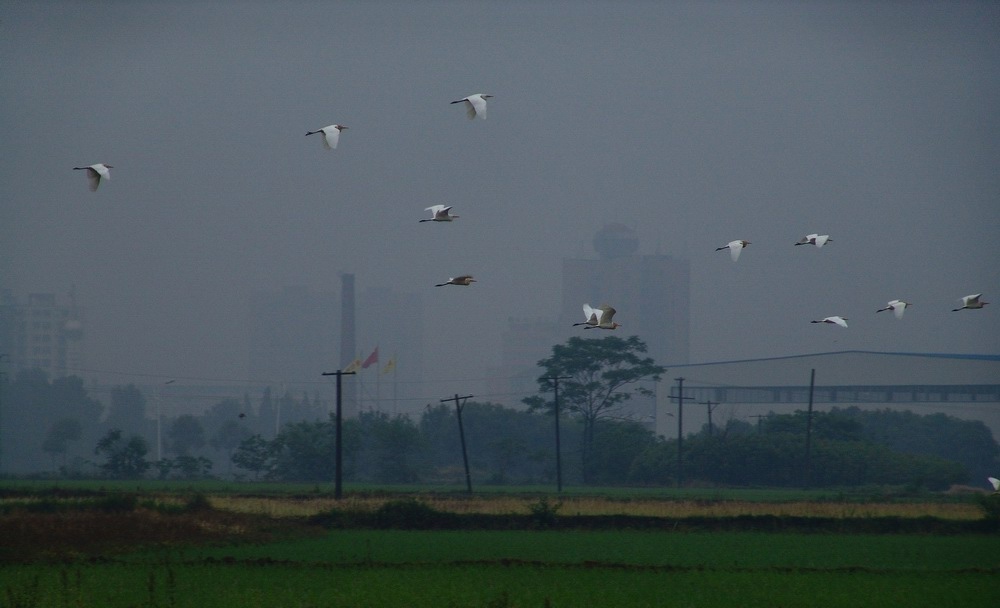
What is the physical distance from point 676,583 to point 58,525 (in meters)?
15.5

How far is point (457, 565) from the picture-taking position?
76.0ft

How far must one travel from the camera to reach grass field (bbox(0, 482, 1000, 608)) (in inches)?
739

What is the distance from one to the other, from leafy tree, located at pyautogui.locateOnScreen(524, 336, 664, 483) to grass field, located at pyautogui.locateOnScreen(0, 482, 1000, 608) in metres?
49.8

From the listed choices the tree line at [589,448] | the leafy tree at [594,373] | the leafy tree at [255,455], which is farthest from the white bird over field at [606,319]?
the leafy tree at [594,373]

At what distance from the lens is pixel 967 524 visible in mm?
32031

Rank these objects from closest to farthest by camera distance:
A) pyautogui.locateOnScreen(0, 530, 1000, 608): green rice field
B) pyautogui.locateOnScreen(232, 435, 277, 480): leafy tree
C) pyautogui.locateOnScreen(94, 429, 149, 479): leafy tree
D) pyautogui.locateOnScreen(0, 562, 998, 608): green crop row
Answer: pyautogui.locateOnScreen(0, 562, 998, 608): green crop row
pyautogui.locateOnScreen(0, 530, 1000, 608): green rice field
pyautogui.locateOnScreen(94, 429, 149, 479): leafy tree
pyautogui.locateOnScreen(232, 435, 277, 480): leafy tree

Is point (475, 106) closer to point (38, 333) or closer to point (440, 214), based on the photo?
point (440, 214)

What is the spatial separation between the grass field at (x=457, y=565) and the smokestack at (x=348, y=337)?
83119 mm

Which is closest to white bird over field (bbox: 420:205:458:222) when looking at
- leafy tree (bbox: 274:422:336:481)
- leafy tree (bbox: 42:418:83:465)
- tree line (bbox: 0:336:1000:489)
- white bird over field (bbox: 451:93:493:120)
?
white bird over field (bbox: 451:93:493:120)

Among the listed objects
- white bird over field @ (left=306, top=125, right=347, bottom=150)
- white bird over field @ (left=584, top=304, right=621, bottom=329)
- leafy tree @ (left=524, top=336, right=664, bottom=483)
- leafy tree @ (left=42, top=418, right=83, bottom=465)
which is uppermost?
white bird over field @ (left=306, top=125, right=347, bottom=150)

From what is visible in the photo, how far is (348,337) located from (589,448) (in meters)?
49.6

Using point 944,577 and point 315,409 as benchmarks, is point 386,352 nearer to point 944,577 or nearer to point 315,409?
point 315,409

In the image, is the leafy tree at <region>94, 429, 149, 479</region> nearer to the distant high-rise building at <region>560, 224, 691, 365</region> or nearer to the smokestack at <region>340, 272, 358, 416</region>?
the smokestack at <region>340, 272, 358, 416</region>

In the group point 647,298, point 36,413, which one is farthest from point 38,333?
point 647,298
